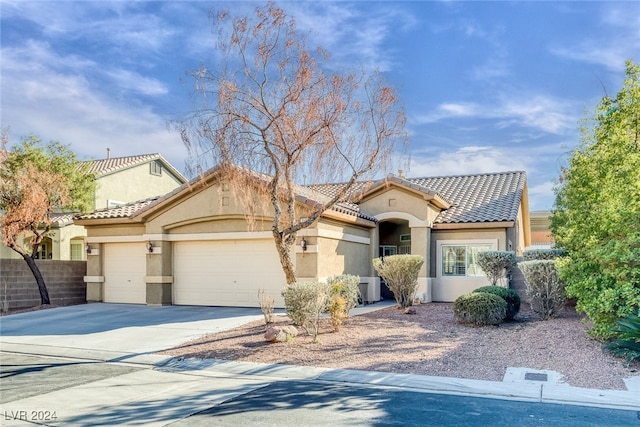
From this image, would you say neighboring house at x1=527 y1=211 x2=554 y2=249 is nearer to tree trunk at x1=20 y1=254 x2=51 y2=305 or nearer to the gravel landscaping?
the gravel landscaping

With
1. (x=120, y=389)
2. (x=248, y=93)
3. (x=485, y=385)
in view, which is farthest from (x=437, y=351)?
(x=248, y=93)

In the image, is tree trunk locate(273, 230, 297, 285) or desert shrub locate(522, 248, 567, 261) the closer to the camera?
tree trunk locate(273, 230, 297, 285)

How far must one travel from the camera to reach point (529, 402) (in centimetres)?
765

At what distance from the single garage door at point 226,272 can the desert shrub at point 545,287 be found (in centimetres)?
806

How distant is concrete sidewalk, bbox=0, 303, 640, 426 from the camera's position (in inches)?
292

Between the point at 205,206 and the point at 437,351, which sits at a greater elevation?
the point at 205,206

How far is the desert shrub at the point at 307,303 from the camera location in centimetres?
1188

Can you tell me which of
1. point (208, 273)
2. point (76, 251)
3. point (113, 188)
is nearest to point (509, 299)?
point (208, 273)

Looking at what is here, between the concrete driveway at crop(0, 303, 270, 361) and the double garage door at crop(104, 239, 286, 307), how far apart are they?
69cm

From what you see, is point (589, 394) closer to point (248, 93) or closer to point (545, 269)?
point (545, 269)

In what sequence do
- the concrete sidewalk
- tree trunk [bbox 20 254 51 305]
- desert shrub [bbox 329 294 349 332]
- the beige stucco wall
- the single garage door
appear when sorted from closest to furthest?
the concrete sidewalk < desert shrub [bbox 329 294 349 332] < the single garage door < tree trunk [bbox 20 254 51 305] < the beige stucco wall

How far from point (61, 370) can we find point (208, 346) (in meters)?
3.05

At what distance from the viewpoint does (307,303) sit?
1194cm

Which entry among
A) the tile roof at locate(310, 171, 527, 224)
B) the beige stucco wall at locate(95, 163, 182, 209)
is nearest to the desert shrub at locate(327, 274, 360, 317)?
the tile roof at locate(310, 171, 527, 224)
